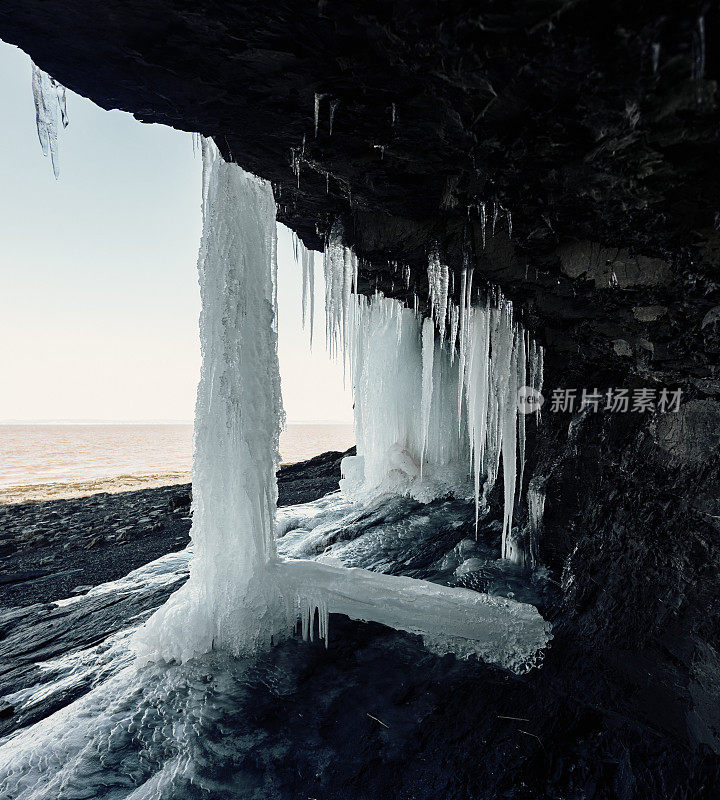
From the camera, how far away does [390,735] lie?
11.3ft

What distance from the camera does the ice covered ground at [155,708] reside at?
299 centimetres

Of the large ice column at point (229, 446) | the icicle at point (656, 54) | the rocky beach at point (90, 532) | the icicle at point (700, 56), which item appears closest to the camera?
the icicle at point (700, 56)

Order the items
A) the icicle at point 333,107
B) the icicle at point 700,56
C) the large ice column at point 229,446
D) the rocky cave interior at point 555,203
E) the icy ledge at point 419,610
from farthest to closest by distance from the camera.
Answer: the icy ledge at point 419,610, the large ice column at point 229,446, the icicle at point 333,107, the rocky cave interior at point 555,203, the icicle at point 700,56

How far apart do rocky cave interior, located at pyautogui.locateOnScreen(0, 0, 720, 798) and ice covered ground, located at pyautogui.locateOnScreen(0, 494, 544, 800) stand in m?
0.87

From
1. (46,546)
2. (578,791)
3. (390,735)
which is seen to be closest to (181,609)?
(390,735)

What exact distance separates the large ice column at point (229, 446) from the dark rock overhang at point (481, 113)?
60cm

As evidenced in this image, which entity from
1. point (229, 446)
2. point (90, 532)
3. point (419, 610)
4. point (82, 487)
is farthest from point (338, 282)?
point (82, 487)

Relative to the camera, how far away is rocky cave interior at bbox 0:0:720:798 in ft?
6.68

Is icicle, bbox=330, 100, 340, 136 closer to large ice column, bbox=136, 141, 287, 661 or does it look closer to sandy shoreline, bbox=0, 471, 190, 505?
large ice column, bbox=136, 141, 287, 661

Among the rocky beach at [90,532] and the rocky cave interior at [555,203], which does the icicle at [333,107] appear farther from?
the rocky beach at [90,532]

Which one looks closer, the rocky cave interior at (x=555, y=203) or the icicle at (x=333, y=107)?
the rocky cave interior at (x=555, y=203)

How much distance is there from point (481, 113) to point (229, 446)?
11.1 ft

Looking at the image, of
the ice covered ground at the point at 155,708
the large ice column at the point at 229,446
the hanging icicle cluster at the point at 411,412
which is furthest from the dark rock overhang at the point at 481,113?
the ice covered ground at the point at 155,708

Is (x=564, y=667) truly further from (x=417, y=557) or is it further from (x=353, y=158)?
(x=353, y=158)
